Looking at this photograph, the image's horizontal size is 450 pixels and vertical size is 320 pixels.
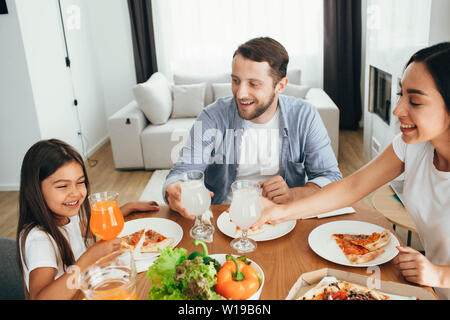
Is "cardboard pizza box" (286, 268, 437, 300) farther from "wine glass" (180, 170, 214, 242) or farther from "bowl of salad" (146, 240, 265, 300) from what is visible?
"wine glass" (180, 170, 214, 242)

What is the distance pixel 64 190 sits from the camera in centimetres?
137

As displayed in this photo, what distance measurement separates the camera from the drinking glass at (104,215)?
3.85 ft

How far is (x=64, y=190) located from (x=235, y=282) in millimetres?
802

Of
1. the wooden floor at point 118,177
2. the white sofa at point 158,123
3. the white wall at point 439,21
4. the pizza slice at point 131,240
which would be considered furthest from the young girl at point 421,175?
the white sofa at point 158,123

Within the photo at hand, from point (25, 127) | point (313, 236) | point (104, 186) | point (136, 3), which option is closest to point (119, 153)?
point (104, 186)

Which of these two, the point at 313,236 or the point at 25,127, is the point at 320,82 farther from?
the point at 313,236

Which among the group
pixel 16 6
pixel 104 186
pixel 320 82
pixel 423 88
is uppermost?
pixel 16 6

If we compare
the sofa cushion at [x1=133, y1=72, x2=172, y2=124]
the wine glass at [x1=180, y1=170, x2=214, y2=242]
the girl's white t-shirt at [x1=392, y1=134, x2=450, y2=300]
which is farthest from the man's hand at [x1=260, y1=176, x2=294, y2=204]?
the sofa cushion at [x1=133, y1=72, x2=172, y2=124]

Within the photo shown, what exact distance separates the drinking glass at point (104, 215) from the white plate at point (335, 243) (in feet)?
1.97

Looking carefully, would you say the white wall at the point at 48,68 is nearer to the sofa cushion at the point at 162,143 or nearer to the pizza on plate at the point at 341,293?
the sofa cushion at the point at 162,143

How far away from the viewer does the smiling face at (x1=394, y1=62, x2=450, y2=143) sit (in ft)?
3.72

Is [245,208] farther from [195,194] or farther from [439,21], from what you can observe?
[439,21]

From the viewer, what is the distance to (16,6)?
3.47m
